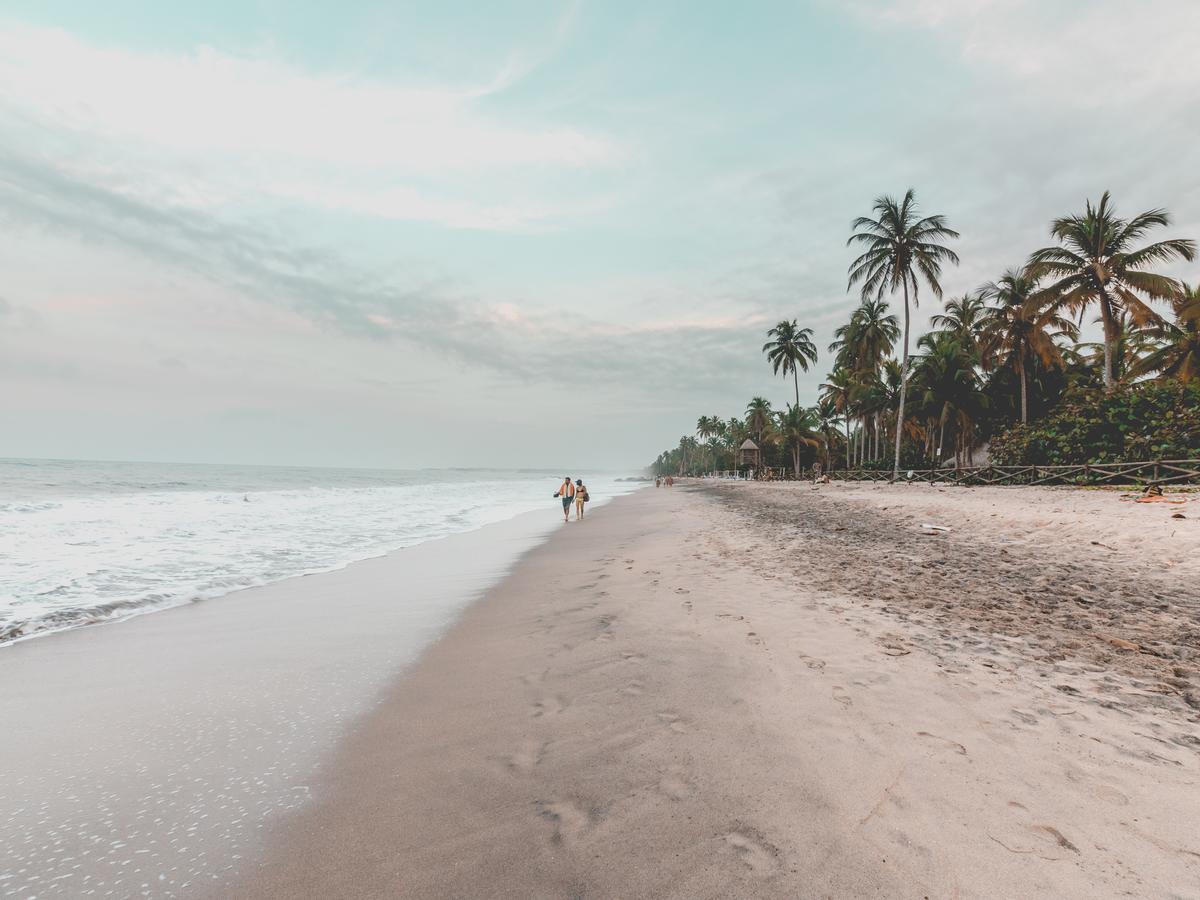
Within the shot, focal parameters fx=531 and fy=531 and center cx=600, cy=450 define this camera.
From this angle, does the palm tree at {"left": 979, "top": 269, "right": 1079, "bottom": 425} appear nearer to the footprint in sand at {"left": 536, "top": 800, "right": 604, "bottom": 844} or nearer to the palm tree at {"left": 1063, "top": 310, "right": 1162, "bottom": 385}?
the palm tree at {"left": 1063, "top": 310, "right": 1162, "bottom": 385}

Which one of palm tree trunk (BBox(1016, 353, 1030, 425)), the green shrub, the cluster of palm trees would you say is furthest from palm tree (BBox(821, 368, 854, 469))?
the green shrub

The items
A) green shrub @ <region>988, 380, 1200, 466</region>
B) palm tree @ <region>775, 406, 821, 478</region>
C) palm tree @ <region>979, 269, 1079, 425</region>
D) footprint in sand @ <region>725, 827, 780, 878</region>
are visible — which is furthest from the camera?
palm tree @ <region>775, 406, 821, 478</region>

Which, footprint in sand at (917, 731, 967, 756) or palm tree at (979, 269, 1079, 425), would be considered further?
palm tree at (979, 269, 1079, 425)

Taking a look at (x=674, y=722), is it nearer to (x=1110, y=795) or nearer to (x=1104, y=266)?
(x=1110, y=795)

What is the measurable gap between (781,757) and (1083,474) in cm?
2327

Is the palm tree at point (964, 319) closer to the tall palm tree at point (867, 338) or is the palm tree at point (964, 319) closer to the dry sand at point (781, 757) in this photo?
the tall palm tree at point (867, 338)

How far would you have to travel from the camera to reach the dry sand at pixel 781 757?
6.86 ft

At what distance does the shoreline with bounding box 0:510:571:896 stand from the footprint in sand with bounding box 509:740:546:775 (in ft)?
3.60

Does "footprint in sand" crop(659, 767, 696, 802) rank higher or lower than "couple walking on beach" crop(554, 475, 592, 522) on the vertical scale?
lower

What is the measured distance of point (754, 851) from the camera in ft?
7.14

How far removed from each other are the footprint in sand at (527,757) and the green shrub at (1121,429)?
2179 cm

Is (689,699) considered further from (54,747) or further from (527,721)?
(54,747)

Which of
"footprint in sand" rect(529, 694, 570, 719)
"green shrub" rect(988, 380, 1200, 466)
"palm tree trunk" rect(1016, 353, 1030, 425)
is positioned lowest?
"footprint in sand" rect(529, 694, 570, 719)

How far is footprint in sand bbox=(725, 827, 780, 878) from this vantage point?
6.82 ft
